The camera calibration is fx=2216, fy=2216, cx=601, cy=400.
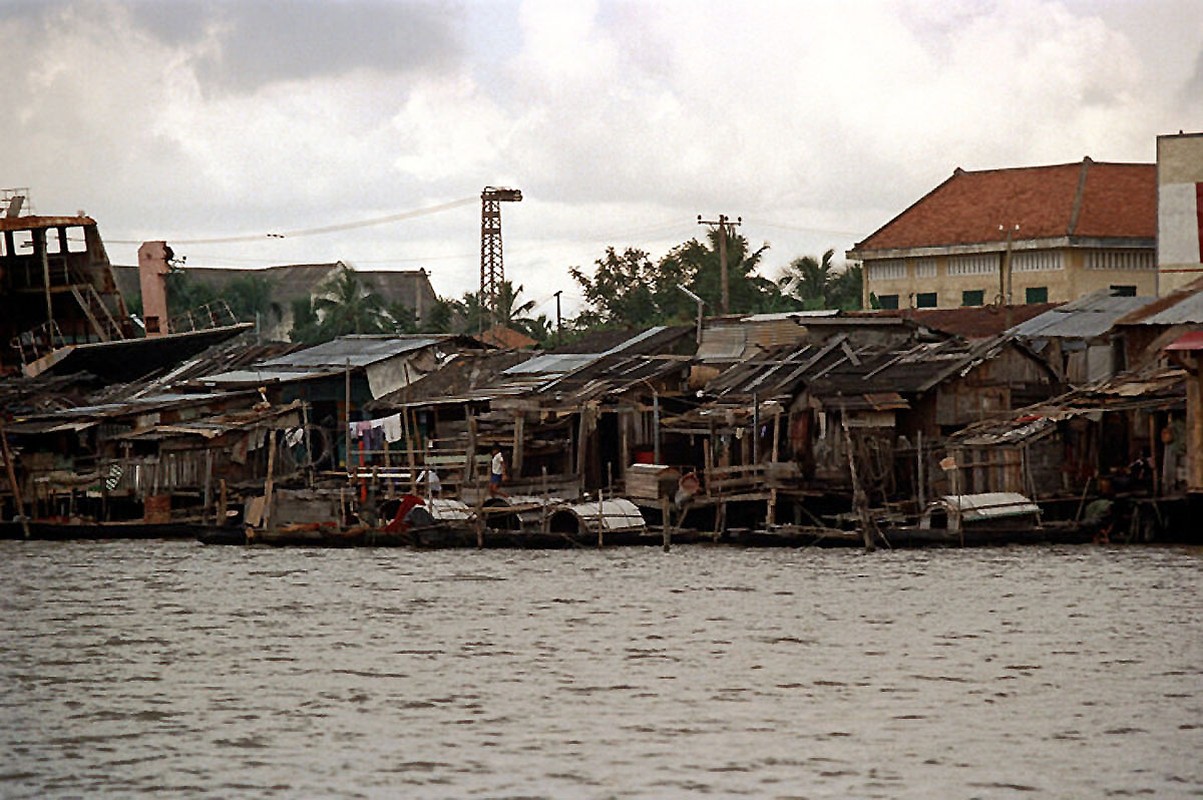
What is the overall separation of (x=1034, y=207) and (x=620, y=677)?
1545 inches

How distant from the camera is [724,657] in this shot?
24672 millimetres

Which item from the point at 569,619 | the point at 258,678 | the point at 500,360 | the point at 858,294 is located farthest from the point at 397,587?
the point at 858,294

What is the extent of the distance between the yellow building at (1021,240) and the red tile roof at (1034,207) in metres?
0.03

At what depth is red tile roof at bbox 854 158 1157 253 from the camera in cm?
5866

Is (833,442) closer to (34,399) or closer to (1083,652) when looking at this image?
(1083,652)

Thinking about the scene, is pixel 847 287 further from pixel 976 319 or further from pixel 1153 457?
pixel 1153 457

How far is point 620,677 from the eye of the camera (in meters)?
23.3

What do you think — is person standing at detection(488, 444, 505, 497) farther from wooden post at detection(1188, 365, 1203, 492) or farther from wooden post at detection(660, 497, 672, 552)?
wooden post at detection(1188, 365, 1203, 492)

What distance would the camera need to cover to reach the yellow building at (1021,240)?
191ft

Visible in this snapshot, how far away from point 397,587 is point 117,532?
11535 mm

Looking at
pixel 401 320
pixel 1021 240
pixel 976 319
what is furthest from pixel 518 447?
pixel 401 320

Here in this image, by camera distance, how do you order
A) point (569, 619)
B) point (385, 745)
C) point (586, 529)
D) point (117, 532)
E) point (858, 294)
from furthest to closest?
1. point (858, 294)
2. point (117, 532)
3. point (586, 529)
4. point (569, 619)
5. point (385, 745)

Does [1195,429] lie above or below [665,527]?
above

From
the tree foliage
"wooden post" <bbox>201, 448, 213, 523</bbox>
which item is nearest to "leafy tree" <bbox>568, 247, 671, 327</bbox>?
the tree foliage
